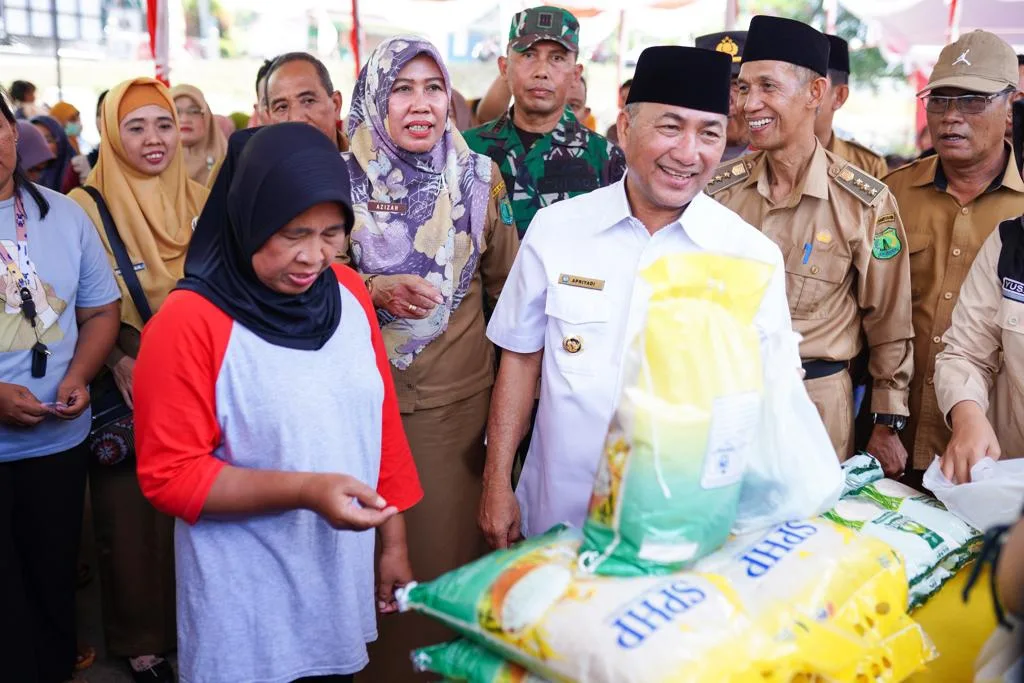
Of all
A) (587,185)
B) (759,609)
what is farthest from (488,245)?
(759,609)

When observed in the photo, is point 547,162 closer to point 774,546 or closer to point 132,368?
point 132,368

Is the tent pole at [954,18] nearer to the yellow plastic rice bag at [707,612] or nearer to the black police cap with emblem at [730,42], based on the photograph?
the black police cap with emblem at [730,42]

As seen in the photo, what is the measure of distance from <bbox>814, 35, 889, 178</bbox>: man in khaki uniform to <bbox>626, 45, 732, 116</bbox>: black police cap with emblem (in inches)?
66.4

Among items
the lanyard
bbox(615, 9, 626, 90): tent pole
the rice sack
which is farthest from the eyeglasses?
bbox(615, 9, 626, 90): tent pole

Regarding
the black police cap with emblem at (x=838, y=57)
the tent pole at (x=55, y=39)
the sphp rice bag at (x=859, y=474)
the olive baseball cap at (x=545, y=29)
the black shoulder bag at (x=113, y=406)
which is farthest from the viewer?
the tent pole at (x=55, y=39)

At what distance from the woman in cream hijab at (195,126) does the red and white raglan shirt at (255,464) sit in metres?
3.24

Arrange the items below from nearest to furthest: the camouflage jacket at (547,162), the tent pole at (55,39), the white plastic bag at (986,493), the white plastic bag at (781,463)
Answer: the white plastic bag at (781,463)
the white plastic bag at (986,493)
the camouflage jacket at (547,162)
the tent pole at (55,39)

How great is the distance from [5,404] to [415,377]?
1099mm

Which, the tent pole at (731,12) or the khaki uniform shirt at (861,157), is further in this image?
the tent pole at (731,12)

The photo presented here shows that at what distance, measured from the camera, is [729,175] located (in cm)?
287

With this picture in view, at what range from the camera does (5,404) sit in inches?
98.9

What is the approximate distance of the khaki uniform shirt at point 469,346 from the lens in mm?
2627

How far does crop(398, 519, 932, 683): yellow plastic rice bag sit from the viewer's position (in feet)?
3.94

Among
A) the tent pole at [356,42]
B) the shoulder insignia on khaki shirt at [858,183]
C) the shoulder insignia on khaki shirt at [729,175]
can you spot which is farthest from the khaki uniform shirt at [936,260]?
the tent pole at [356,42]
